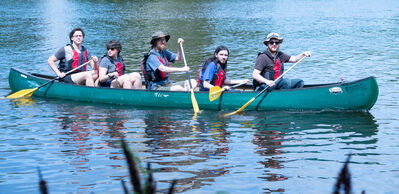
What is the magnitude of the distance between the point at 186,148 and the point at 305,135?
6.46ft

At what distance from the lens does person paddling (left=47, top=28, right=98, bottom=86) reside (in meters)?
11.5

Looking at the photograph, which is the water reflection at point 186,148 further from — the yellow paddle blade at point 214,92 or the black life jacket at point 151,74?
the black life jacket at point 151,74

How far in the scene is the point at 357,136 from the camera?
27.6ft

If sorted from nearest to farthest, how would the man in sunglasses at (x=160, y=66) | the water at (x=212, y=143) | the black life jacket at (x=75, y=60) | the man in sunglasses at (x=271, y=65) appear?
the water at (x=212, y=143) → the man in sunglasses at (x=271, y=65) → the man in sunglasses at (x=160, y=66) → the black life jacket at (x=75, y=60)

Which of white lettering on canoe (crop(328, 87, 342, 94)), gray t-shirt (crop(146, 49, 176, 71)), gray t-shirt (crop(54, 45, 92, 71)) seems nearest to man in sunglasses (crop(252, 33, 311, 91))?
white lettering on canoe (crop(328, 87, 342, 94))

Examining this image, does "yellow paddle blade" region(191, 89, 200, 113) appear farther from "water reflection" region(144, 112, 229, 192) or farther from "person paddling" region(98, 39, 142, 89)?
"person paddling" region(98, 39, 142, 89)

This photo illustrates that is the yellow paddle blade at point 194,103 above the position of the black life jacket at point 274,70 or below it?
below

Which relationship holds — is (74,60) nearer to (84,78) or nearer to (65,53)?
(65,53)

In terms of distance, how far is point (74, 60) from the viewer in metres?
11.8

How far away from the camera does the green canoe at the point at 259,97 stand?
9.58m

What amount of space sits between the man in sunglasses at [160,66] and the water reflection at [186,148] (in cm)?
73

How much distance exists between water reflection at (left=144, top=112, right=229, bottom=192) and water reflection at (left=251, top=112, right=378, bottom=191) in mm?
572

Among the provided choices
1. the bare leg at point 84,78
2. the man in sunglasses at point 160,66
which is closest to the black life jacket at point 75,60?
the bare leg at point 84,78

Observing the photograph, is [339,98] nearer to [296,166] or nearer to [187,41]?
[296,166]
